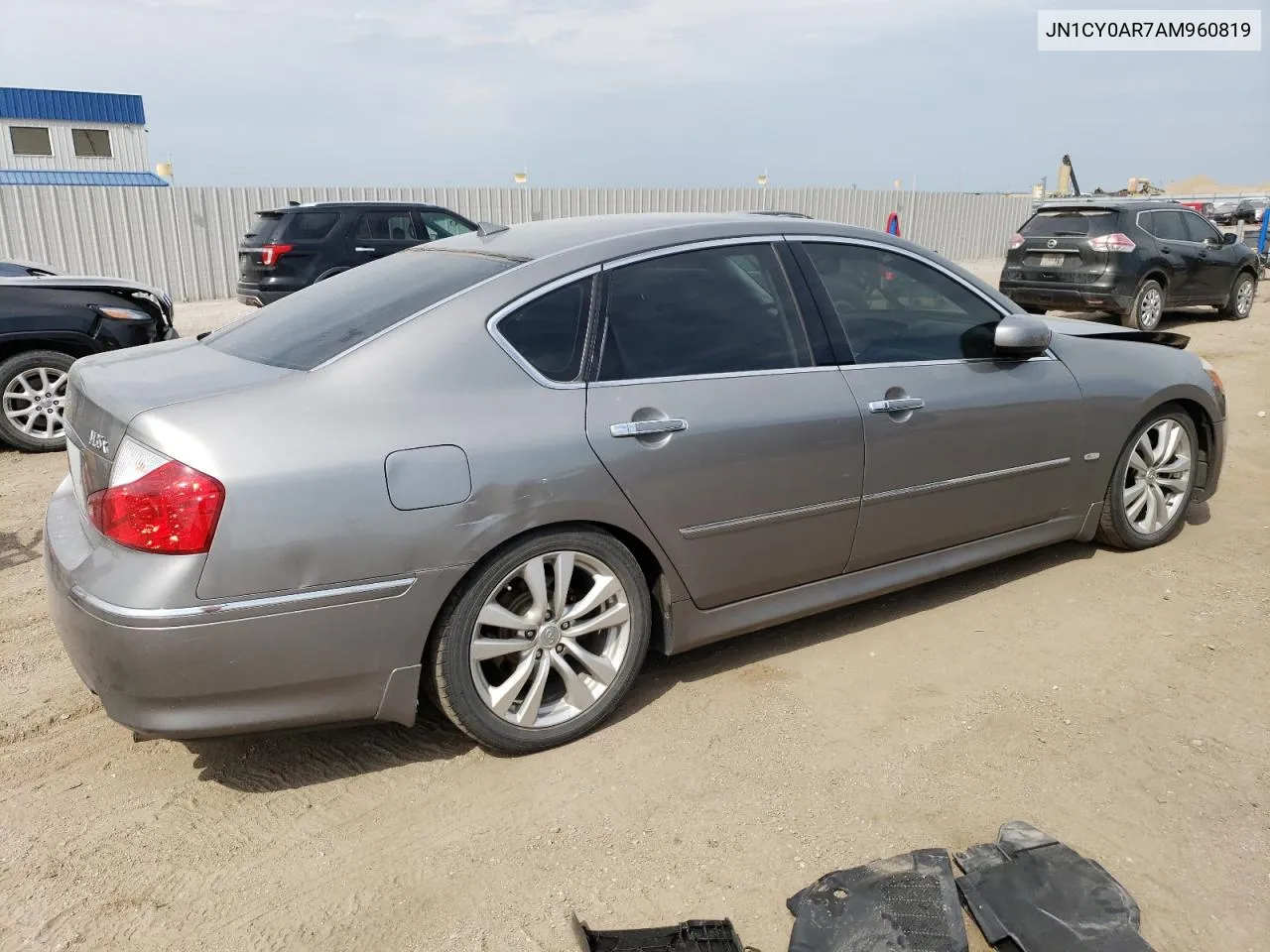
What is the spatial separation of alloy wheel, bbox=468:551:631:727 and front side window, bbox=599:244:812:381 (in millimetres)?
665

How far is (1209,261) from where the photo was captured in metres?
12.7

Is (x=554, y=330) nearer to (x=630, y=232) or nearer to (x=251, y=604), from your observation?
(x=630, y=232)

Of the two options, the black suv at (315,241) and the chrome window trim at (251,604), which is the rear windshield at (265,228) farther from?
the chrome window trim at (251,604)

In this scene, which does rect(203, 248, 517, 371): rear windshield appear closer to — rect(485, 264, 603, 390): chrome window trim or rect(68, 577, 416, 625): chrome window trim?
rect(485, 264, 603, 390): chrome window trim

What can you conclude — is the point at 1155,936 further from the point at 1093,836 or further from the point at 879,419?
the point at 879,419

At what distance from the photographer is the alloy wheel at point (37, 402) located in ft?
22.9

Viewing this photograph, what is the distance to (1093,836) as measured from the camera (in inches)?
107

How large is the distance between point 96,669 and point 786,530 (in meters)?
2.19

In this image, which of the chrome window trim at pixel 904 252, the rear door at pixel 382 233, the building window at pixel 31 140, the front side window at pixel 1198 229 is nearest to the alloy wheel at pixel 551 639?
the chrome window trim at pixel 904 252

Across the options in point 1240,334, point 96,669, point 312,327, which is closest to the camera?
point 96,669

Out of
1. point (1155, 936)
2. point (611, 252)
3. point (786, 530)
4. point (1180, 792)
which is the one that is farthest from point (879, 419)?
point (1155, 936)

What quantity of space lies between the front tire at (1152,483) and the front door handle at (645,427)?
249 centimetres

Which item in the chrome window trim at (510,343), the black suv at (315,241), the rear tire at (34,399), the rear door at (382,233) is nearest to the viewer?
the chrome window trim at (510,343)

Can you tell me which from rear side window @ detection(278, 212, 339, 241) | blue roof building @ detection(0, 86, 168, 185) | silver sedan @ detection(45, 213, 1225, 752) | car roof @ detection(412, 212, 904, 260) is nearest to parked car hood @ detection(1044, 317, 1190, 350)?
silver sedan @ detection(45, 213, 1225, 752)
